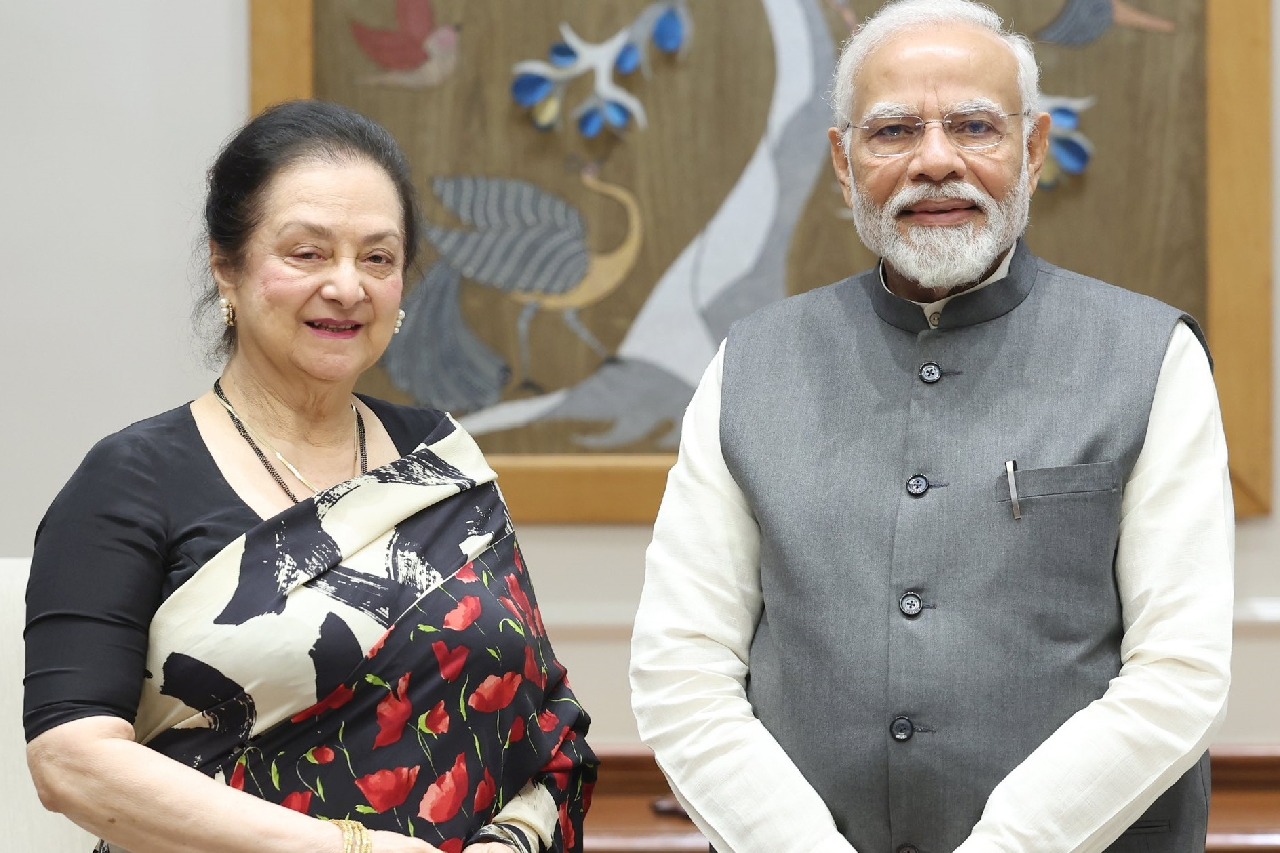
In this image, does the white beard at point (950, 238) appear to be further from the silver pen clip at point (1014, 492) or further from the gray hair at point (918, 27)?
the silver pen clip at point (1014, 492)

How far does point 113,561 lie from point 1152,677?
117cm

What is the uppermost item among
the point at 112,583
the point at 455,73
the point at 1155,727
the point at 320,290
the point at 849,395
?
the point at 455,73

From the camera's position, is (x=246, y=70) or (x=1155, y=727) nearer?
(x=1155, y=727)

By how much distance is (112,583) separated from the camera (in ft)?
5.34

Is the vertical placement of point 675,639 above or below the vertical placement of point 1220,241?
below

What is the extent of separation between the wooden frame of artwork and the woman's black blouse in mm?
1305

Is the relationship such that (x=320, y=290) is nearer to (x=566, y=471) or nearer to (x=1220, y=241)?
(x=566, y=471)

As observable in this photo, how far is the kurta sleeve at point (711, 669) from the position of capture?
169cm

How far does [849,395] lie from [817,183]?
129 centimetres

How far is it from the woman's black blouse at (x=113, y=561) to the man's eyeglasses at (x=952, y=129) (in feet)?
2.98

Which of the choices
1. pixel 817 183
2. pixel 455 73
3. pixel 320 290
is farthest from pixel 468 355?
pixel 320 290

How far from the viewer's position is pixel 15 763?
1.99 meters

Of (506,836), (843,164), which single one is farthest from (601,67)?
(506,836)

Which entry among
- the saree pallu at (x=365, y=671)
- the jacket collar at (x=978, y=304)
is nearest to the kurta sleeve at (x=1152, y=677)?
the jacket collar at (x=978, y=304)
